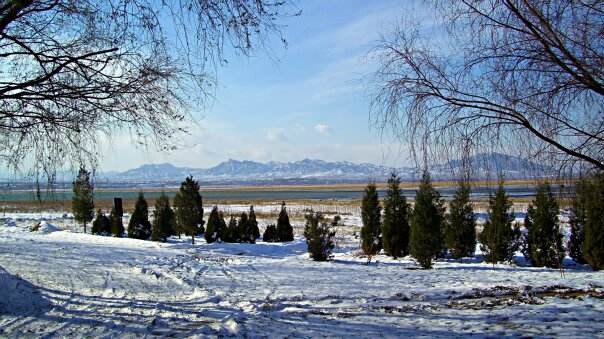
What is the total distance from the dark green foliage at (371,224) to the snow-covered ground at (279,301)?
547 centimetres

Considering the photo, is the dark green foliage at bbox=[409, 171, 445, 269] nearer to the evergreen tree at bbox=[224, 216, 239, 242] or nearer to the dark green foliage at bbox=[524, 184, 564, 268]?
the dark green foliage at bbox=[524, 184, 564, 268]

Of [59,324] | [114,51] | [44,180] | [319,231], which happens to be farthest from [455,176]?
[319,231]

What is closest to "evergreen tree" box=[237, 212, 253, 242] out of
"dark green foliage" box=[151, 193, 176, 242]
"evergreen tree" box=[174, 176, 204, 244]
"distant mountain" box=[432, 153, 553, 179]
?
"evergreen tree" box=[174, 176, 204, 244]

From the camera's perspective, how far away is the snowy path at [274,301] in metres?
5.88

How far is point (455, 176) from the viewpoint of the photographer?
11.0 ft

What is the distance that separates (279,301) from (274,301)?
3.8 inches

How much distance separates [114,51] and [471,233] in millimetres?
16027

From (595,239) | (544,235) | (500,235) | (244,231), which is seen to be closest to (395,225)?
(500,235)

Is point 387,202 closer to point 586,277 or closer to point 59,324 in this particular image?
point 586,277

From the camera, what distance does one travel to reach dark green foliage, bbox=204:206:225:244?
22.9 metres

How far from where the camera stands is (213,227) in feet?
75.6

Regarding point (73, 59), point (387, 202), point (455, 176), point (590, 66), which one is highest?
point (73, 59)

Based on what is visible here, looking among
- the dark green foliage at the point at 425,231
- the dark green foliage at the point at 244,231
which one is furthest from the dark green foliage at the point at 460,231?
the dark green foliage at the point at 244,231

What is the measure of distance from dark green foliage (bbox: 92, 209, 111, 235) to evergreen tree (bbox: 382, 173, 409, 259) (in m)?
18.3
